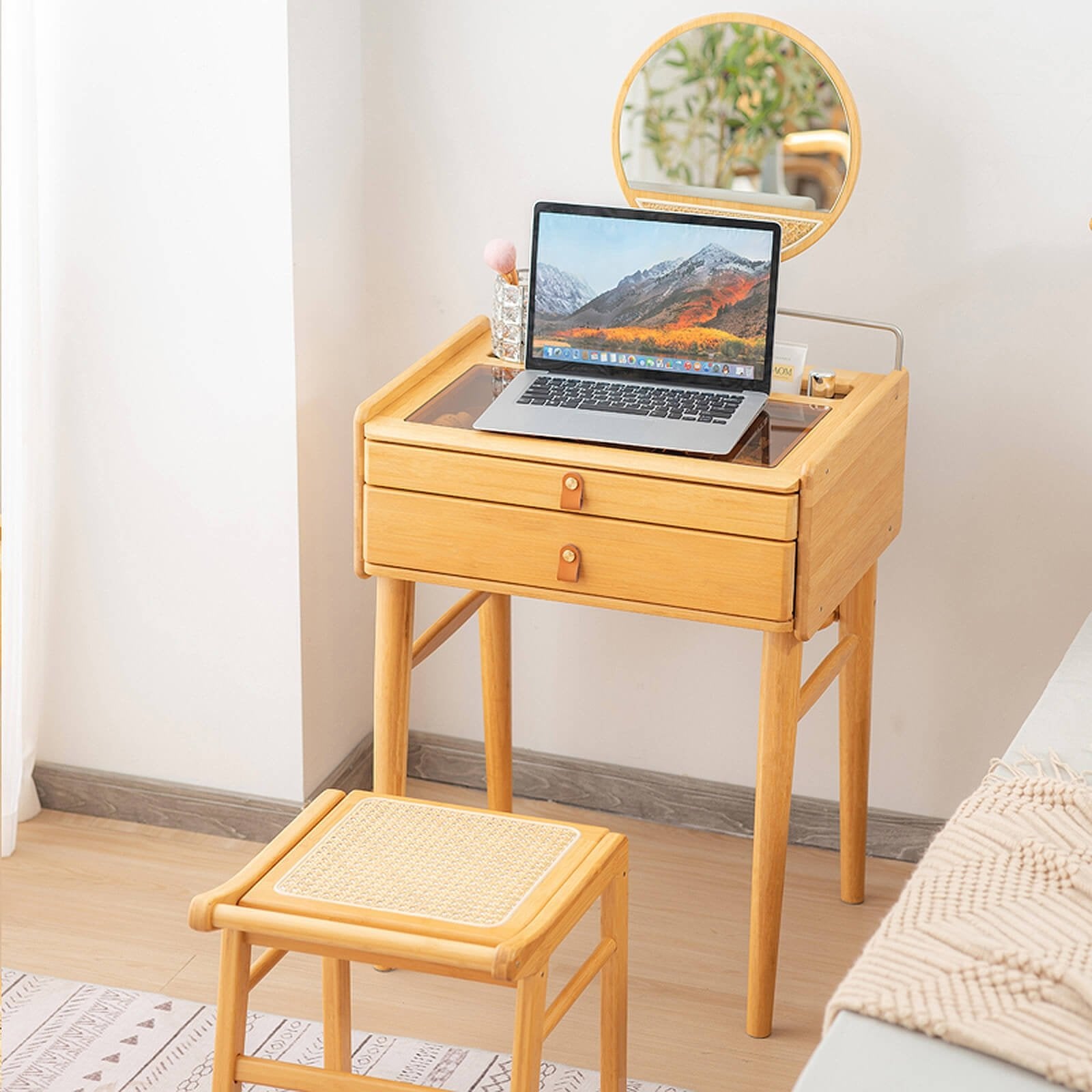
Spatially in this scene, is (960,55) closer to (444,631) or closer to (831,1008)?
(444,631)

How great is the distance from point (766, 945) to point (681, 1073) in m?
0.18

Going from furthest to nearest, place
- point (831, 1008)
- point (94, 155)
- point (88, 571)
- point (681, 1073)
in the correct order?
point (88, 571) → point (94, 155) → point (681, 1073) → point (831, 1008)

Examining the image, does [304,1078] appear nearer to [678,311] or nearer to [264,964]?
[264,964]

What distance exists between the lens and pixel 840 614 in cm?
220

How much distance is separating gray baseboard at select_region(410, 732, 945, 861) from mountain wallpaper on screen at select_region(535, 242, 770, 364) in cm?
78

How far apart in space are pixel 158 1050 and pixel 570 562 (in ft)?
2.55

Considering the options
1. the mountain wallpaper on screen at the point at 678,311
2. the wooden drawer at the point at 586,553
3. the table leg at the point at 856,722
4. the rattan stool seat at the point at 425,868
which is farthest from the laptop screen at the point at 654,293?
the rattan stool seat at the point at 425,868

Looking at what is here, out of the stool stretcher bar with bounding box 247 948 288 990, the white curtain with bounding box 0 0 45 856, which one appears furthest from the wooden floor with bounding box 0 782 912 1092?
the stool stretcher bar with bounding box 247 948 288 990

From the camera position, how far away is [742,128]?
2.12 meters

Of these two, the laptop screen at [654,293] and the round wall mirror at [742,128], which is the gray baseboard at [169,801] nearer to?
the laptop screen at [654,293]

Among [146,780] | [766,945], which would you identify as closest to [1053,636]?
[766,945]

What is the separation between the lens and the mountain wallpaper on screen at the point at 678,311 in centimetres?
197

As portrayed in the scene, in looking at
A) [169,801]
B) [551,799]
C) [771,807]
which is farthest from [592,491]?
[169,801]

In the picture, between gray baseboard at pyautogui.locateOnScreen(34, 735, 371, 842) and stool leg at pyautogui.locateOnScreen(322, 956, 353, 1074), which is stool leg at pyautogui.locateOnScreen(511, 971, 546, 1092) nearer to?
stool leg at pyautogui.locateOnScreen(322, 956, 353, 1074)
